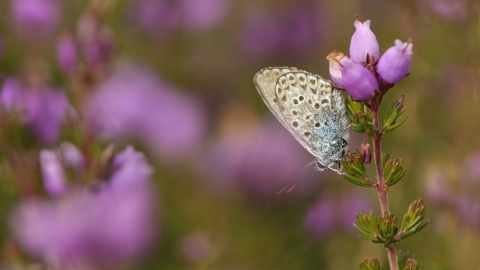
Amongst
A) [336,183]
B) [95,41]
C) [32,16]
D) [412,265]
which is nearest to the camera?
[412,265]

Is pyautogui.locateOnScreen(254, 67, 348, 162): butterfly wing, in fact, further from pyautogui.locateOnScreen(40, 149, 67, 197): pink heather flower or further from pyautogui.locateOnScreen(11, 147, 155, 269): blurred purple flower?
pyautogui.locateOnScreen(40, 149, 67, 197): pink heather flower

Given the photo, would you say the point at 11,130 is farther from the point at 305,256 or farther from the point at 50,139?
the point at 305,256

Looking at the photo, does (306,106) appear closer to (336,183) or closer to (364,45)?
(364,45)

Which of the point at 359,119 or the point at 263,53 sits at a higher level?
the point at 359,119

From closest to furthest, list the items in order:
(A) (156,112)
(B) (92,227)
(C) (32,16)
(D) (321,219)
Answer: (B) (92,227)
(D) (321,219)
(C) (32,16)
(A) (156,112)

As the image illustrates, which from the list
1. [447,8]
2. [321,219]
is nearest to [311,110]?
[447,8]

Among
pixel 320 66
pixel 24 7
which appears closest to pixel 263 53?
pixel 320 66

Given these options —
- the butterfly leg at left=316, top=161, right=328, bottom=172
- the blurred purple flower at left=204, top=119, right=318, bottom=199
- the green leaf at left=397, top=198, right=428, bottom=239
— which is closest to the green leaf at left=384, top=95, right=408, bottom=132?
the green leaf at left=397, top=198, right=428, bottom=239
